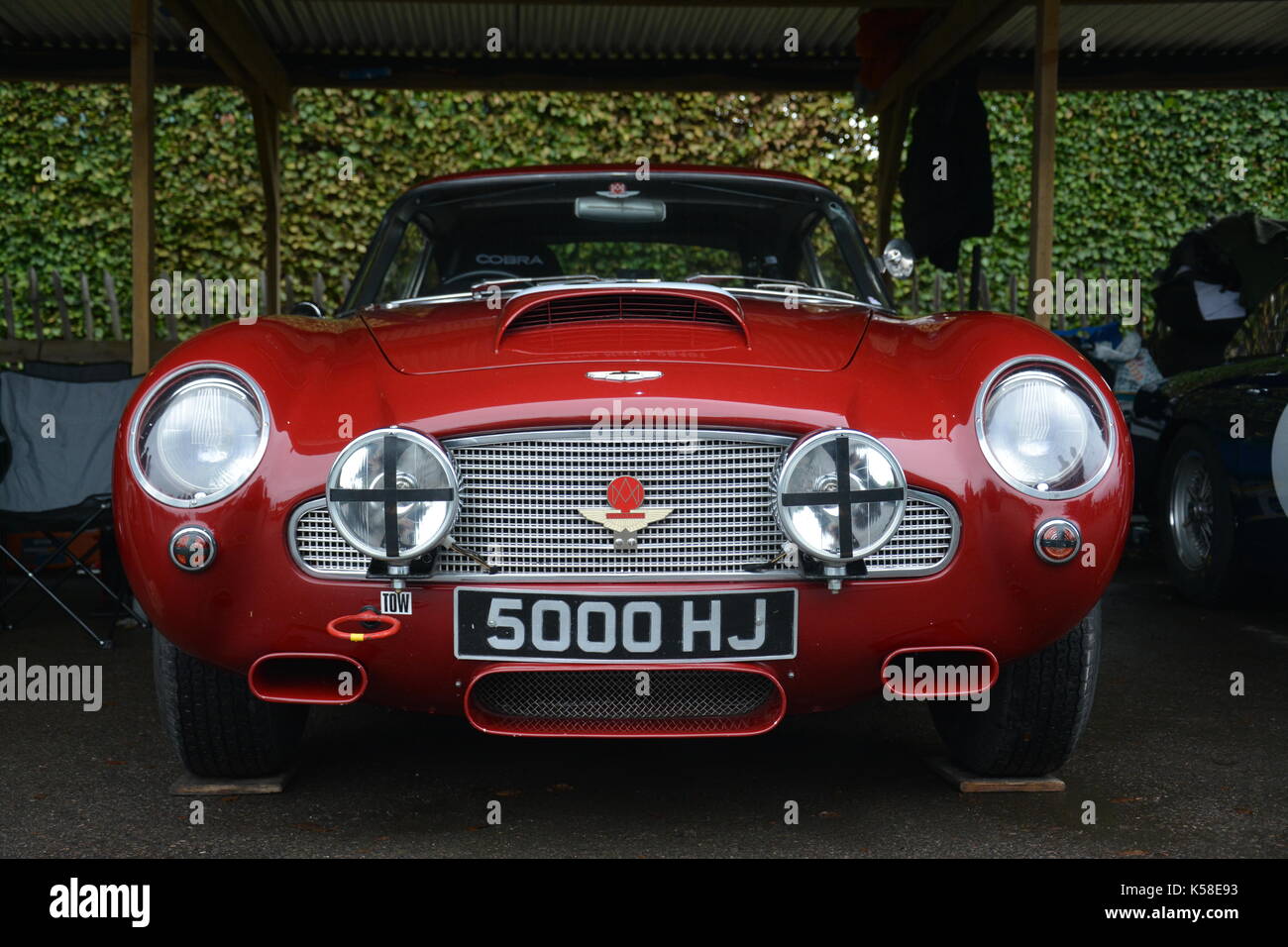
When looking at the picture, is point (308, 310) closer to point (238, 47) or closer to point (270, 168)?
point (238, 47)

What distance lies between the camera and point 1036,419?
2.63 meters

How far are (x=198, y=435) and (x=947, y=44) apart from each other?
205 inches

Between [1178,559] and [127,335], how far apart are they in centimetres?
791

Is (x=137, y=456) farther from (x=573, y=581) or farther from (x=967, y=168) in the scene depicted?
(x=967, y=168)

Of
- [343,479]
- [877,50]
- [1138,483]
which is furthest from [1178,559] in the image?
[343,479]

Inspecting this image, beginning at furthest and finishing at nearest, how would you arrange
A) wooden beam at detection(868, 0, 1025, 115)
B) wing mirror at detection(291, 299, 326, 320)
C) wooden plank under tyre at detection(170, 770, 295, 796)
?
wooden beam at detection(868, 0, 1025, 115)
wing mirror at detection(291, 299, 326, 320)
wooden plank under tyre at detection(170, 770, 295, 796)

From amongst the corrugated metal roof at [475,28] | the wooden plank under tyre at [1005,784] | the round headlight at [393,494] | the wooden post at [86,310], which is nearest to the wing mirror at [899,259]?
the wooden plank under tyre at [1005,784]

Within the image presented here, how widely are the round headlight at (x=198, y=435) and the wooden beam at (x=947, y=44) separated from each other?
454 centimetres

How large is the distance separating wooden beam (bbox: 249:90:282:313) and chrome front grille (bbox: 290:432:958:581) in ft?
17.5

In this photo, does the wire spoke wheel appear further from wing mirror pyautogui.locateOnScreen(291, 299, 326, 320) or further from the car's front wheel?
wing mirror pyautogui.locateOnScreen(291, 299, 326, 320)

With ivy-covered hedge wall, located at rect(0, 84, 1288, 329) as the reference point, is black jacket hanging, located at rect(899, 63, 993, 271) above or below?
below

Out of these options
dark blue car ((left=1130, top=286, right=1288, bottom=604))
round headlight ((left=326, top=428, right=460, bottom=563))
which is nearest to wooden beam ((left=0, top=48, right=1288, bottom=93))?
dark blue car ((left=1130, top=286, right=1288, bottom=604))

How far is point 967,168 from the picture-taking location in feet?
24.8

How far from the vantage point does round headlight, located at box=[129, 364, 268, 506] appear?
2555 mm
